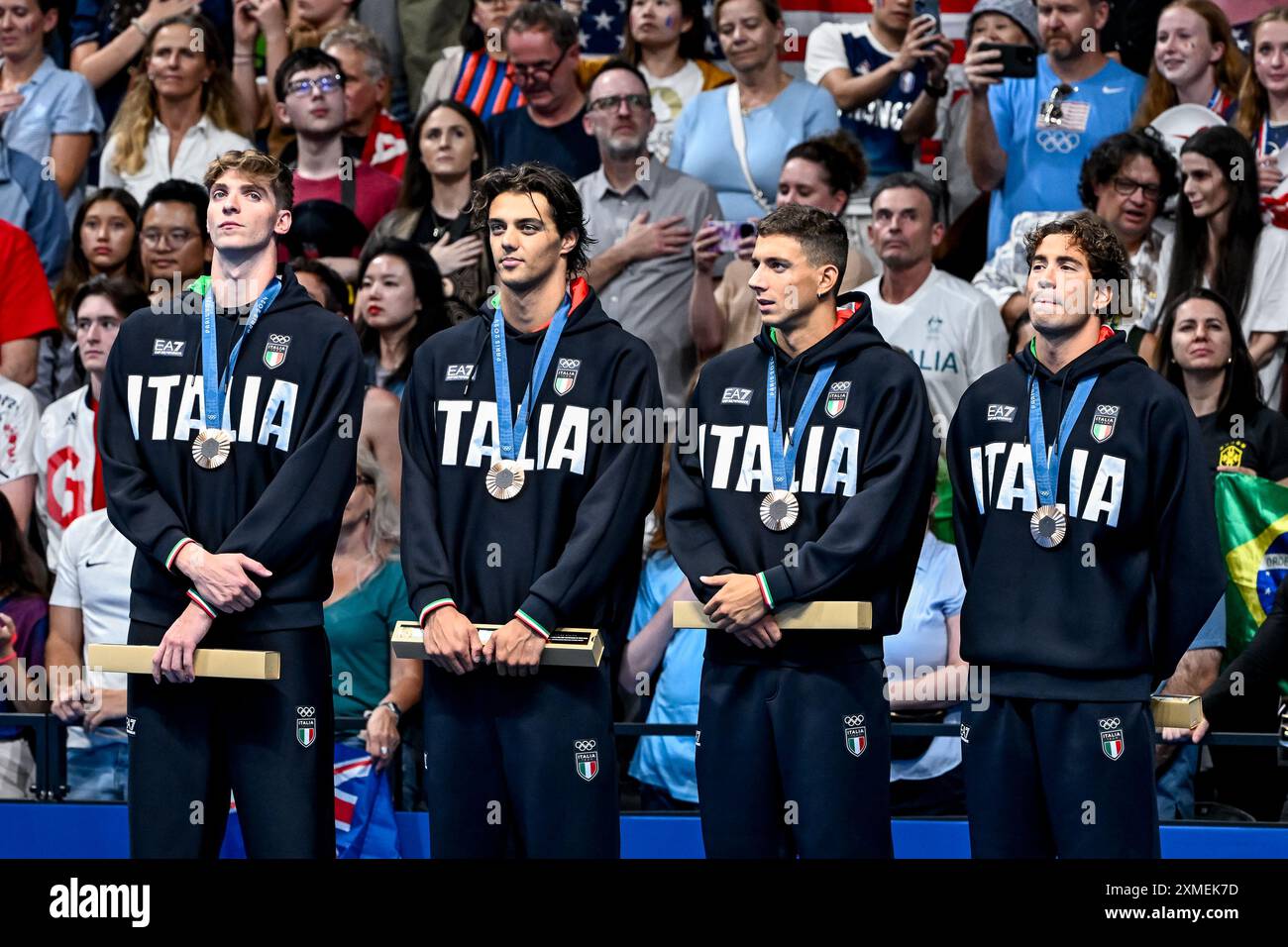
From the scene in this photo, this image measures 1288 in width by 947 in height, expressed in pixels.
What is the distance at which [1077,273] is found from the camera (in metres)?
5.62

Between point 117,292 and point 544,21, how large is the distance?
2.38m

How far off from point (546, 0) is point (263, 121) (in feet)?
5.69

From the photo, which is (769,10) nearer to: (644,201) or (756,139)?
(756,139)

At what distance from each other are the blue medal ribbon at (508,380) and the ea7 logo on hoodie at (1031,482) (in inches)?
49.7

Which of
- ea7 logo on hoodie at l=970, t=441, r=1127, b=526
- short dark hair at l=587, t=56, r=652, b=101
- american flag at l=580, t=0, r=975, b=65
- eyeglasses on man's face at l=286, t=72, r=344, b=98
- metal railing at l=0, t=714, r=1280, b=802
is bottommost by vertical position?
metal railing at l=0, t=714, r=1280, b=802

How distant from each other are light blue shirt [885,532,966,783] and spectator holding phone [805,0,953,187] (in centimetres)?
274

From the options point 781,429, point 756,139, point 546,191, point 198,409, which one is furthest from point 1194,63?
point 198,409

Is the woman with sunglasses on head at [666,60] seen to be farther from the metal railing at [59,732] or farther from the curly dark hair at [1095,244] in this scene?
the curly dark hair at [1095,244]

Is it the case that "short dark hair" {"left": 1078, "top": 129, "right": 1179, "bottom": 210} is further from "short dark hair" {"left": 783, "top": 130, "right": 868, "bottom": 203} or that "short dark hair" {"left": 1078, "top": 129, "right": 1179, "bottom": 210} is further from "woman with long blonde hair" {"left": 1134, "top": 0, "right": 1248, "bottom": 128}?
"short dark hair" {"left": 783, "top": 130, "right": 868, "bottom": 203}

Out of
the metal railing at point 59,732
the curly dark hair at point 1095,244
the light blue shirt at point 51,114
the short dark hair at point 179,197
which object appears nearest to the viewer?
the curly dark hair at point 1095,244

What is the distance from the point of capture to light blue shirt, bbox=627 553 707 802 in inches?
272

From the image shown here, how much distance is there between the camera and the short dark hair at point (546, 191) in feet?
18.4

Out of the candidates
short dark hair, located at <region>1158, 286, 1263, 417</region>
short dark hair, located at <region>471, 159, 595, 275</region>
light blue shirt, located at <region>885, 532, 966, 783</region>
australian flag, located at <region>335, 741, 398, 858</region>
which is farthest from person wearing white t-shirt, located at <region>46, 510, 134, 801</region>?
short dark hair, located at <region>1158, 286, 1263, 417</region>

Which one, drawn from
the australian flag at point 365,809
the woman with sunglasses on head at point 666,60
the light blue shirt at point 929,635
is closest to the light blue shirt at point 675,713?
the light blue shirt at point 929,635
